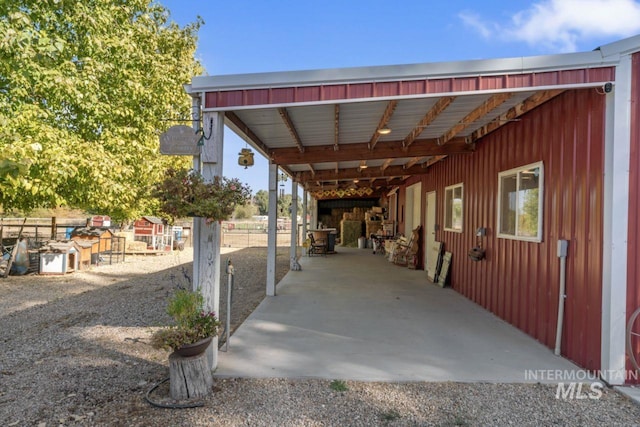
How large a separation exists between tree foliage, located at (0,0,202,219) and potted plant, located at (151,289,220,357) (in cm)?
335

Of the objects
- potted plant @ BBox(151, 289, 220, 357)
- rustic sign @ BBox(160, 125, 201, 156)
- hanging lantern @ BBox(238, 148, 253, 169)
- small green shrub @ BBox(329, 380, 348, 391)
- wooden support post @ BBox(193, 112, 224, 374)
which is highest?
hanging lantern @ BBox(238, 148, 253, 169)

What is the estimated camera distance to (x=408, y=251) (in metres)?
10.3

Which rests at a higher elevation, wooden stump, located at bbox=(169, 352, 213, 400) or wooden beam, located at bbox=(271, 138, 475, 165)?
wooden beam, located at bbox=(271, 138, 475, 165)

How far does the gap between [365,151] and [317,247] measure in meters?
7.43

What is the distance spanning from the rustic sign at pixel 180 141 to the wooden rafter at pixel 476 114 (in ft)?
10.1

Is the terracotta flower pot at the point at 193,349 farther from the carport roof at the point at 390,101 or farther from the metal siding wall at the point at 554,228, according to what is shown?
the metal siding wall at the point at 554,228

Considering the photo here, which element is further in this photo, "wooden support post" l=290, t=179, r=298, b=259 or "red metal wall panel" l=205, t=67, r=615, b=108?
"wooden support post" l=290, t=179, r=298, b=259

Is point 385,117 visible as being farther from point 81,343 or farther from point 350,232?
point 350,232

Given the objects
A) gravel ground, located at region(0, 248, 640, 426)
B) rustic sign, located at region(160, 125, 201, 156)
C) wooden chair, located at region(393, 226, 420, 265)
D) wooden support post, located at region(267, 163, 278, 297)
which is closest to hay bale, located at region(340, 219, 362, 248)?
wooden chair, located at region(393, 226, 420, 265)

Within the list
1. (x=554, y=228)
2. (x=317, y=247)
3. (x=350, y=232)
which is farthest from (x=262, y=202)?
(x=554, y=228)

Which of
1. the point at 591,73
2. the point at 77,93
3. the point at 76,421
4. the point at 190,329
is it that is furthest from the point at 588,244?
the point at 77,93

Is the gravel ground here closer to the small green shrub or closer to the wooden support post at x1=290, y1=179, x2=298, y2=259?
the small green shrub

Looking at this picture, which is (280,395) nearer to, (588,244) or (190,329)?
(190,329)

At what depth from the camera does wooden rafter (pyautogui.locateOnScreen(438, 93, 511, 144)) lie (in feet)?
12.9
